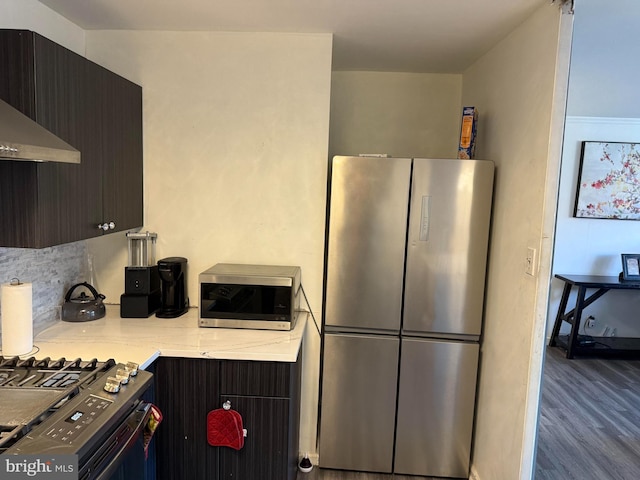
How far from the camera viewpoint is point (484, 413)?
233cm

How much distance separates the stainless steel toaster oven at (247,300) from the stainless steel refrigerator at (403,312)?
0.33 m

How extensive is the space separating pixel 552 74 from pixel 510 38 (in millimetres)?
544

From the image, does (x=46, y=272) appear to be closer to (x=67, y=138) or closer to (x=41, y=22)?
(x=67, y=138)

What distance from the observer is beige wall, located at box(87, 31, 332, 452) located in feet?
7.75

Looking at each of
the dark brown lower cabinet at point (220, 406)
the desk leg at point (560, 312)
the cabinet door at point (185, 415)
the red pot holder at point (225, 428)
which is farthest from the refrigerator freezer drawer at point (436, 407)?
the desk leg at point (560, 312)

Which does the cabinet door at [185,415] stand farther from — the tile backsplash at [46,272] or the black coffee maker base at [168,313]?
the tile backsplash at [46,272]

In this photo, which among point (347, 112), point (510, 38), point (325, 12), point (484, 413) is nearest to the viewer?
point (325, 12)

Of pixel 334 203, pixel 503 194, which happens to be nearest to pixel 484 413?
pixel 503 194

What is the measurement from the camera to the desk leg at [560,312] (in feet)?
12.7

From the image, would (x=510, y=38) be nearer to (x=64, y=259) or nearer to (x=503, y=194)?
(x=503, y=194)

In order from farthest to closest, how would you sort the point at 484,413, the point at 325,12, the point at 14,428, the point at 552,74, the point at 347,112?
1. the point at 347,112
2. the point at 484,413
3. the point at 325,12
4. the point at 552,74
5. the point at 14,428

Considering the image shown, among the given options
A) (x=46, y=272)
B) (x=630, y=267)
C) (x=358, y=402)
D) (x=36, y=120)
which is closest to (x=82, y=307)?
(x=46, y=272)

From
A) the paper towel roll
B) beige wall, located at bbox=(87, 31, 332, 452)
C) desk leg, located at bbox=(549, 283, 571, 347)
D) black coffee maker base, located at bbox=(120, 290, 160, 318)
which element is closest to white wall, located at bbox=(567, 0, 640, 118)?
beige wall, located at bbox=(87, 31, 332, 452)

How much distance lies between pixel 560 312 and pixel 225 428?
325cm
